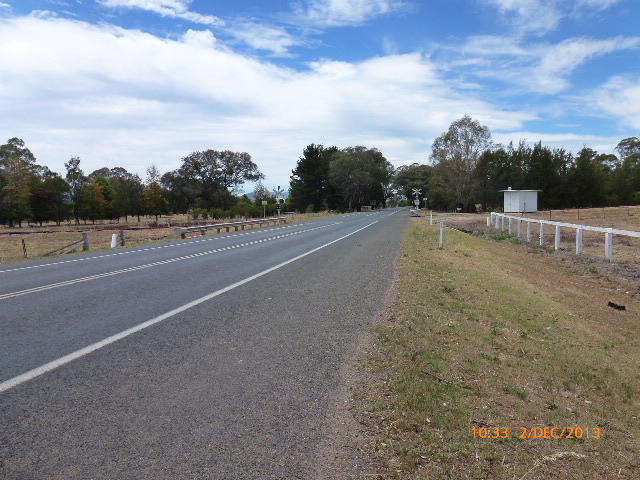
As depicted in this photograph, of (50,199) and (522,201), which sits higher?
(50,199)

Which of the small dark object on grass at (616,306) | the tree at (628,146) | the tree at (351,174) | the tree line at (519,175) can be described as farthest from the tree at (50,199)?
the tree at (628,146)

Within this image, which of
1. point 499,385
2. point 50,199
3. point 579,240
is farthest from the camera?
point 50,199

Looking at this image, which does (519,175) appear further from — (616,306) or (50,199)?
(50,199)

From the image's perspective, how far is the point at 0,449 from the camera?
314 cm

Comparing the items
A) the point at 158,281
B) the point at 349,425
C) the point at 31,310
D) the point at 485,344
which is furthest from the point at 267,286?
the point at 349,425

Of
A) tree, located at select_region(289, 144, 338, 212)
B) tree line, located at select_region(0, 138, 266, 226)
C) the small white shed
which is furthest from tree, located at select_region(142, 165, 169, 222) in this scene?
the small white shed

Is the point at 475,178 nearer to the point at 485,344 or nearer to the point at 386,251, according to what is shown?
the point at 386,251

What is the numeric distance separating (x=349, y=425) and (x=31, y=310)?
20.2 feet

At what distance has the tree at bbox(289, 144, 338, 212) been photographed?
9738 cm

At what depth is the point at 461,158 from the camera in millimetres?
68562

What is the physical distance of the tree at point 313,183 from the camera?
9738 cm

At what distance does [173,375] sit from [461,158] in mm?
69509

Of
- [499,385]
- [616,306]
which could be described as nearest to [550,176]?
[616,306]
